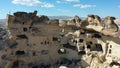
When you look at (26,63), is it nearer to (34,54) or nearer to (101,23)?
(34,54)

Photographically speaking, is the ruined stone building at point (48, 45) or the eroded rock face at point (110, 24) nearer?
the ruined stone building at point (48, 45)

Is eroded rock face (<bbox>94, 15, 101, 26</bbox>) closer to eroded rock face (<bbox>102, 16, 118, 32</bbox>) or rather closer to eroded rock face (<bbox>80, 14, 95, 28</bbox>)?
eroded rock face (<bbox>80, 14, 95, 28</bbox>)

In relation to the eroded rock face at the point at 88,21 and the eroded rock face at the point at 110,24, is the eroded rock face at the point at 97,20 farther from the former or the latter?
the eroded rock face at the point at 110,24

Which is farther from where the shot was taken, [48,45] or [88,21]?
[88,21]

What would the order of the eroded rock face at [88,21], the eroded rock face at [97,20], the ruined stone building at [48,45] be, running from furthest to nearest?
the eroded rock face at [88,21]
the eroded rock face at [97,20]
the ruined stone building at [48,45]

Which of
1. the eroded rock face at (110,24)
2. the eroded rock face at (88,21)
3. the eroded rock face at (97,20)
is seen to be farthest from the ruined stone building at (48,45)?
the eroded rock face at (88,21)

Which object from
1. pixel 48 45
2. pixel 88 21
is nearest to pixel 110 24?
pixel 88 21

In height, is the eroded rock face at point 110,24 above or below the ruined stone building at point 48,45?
above

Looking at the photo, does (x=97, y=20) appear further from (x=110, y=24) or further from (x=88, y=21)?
(x=110, y=24)

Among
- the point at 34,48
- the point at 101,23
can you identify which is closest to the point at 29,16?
the point at 34,48
